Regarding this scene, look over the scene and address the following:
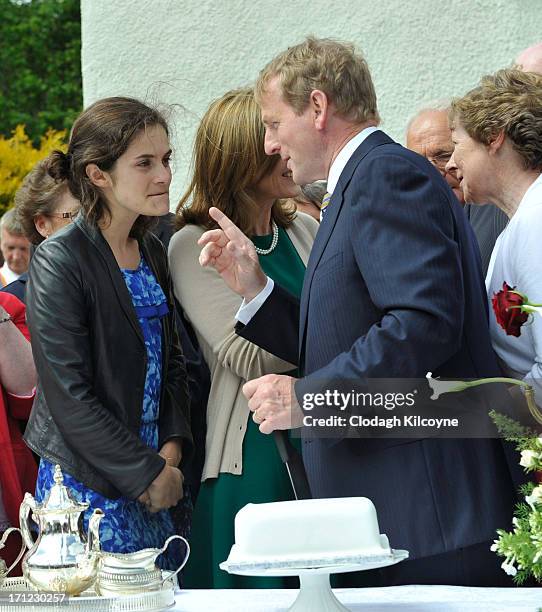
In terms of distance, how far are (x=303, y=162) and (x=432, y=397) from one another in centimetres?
69

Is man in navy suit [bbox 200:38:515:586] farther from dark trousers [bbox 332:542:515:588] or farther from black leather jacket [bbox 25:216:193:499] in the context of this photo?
black leather jacket [bbox 25:216:193:499]

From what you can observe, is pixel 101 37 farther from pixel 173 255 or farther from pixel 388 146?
pixel 388 146

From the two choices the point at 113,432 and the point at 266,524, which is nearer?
the point at 266,524

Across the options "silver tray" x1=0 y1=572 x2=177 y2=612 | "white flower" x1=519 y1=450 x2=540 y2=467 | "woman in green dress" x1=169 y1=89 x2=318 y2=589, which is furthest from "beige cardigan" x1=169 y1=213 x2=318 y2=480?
"white flower" x1=519 y1=450 x2=540 y2=467

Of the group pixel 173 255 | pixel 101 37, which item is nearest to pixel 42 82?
pixel 101 37

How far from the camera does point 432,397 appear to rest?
2283 mm

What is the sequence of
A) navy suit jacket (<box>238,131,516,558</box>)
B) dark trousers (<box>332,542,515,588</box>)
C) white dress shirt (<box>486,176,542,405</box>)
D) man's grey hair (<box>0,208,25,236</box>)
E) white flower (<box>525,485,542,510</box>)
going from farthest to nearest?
man's grey hair (<box>0,208,25,236</box>) < white dress shirt (<box>486,176,542,405</box>) < dark trousers (<box>332,542,515,588</box>) < navy suit jacket (<box>238,131,516,558</box>) < white flower (<box>525,485,542,510</box>)

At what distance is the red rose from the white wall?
355cm

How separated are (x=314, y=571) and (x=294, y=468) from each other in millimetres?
724

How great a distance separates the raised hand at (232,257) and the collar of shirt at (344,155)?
12.0 inches

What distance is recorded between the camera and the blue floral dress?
2787 millimetres

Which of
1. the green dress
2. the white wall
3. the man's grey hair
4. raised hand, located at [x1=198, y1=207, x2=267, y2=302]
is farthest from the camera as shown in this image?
the man's grey hair

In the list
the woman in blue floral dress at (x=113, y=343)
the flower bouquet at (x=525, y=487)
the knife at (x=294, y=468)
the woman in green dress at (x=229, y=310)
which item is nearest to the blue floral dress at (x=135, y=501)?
the woman in blue floral dress at (x=113, y=343)

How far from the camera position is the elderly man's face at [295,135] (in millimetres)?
2557
